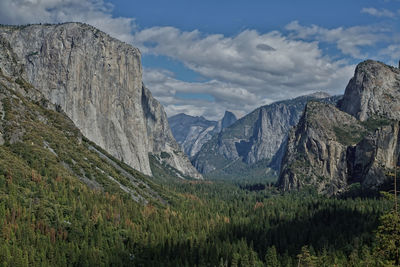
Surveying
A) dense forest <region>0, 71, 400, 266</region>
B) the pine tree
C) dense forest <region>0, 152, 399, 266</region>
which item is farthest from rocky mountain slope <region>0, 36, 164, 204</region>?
the pine tree

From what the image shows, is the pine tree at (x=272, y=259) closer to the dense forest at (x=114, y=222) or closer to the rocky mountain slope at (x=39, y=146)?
the dense forest at (x=114, y=222)

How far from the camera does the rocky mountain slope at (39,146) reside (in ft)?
431

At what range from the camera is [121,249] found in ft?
371

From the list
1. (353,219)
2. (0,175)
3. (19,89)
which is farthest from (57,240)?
(353,219)

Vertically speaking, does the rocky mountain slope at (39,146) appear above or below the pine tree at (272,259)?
above

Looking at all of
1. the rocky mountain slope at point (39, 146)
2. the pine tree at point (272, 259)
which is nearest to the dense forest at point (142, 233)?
the pine tree at point (272, 259)

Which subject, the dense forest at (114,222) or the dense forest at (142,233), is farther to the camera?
the dense forest at (114,222)

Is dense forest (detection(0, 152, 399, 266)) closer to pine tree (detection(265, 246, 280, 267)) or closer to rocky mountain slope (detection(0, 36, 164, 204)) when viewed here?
pine tree (detection(265, 246, 280, 267))

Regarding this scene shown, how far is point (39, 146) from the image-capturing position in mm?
147625

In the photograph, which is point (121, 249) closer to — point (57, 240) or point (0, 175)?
point (57, 240)

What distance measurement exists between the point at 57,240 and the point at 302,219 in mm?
105692

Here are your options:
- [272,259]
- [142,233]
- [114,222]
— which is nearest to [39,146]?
[114,222]

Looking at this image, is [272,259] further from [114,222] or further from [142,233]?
[114,222]

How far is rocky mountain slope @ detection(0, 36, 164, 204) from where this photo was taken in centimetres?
13150
